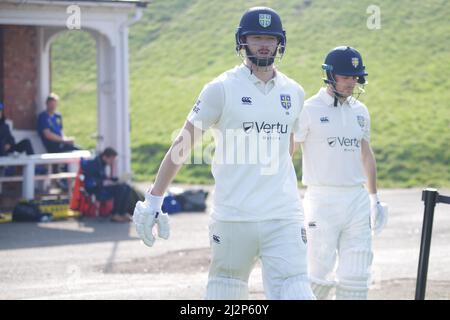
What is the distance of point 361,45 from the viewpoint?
30.4 metres

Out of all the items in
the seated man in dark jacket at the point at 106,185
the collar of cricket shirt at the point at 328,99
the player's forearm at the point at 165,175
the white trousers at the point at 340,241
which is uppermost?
the collar of cricket shirt at the point at 328,99

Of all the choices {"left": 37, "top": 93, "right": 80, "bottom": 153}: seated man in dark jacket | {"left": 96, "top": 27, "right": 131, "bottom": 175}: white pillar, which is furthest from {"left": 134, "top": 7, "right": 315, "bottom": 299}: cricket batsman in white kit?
{"left": 37, "top": 93, "right": 80, "bottom": 153}: seated man in dark jacket

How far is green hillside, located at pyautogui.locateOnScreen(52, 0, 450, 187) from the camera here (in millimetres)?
23312

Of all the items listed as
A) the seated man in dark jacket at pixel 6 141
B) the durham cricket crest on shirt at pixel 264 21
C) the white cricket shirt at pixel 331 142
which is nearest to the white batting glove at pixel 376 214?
the white cricket shirt at pixel 331 142

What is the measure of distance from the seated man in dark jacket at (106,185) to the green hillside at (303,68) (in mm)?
6535

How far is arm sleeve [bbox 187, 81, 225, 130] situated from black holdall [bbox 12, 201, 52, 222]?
9107mm

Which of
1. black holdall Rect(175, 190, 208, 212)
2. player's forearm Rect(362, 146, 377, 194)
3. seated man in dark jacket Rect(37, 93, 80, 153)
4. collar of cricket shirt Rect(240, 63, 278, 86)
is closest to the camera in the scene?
collar of cricket shirt Rect(240, 63, 278, 86)

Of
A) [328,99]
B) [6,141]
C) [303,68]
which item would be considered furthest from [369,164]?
[303,68]

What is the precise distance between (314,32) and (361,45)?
2198 millimetres

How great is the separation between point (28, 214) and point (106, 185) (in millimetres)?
1216

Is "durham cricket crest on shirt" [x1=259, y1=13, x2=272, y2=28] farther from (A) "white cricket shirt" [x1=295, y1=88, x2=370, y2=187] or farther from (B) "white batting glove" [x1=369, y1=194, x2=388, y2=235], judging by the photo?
(B) "white batting glove" [x1=369, y1=194, x2=388, y2=235]

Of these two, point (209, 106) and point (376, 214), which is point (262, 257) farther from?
point (376, 214)

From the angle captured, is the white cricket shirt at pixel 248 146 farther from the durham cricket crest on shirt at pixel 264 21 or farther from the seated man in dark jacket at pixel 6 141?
the seated man in dark jacket at pixel 6 141

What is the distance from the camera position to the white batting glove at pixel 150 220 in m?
5.62
